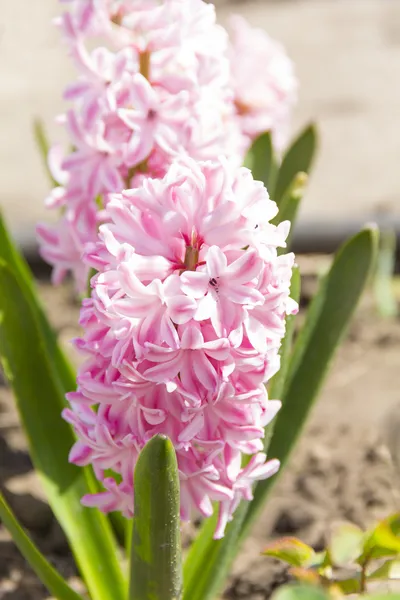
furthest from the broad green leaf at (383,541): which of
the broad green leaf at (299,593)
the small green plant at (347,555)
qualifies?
the broad green leaf at (299,593)

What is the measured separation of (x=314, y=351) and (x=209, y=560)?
1.04ft

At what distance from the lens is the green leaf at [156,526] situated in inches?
34.9

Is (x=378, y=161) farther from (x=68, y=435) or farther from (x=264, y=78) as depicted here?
(x=68, y=435)

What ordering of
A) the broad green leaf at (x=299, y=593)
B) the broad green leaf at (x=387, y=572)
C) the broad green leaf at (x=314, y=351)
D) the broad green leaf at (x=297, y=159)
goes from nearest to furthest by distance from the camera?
the broad green leaf at (x=299, y=593) < the broad green leaf at (x=387, y=572) < the broad green leaf at (x=314, y=351) < the broad green leaf at (x=297, y=159)

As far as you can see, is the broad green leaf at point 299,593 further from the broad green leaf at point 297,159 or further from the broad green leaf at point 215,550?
the broad green leaf at point 297,159

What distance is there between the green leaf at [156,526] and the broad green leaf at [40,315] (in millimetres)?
403

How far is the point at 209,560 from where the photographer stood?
1.20 meters

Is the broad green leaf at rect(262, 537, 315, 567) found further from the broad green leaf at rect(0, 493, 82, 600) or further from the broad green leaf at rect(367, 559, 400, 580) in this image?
the broad green leaf at rect(0, 493, 82, 600)

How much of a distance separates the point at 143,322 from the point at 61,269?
1.73ft

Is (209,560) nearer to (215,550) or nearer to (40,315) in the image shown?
(215,550)

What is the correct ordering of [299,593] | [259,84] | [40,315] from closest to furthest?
[299,593]
[40,315]
[259,84]

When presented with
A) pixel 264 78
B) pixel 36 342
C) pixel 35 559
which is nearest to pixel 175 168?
pixel 36 342

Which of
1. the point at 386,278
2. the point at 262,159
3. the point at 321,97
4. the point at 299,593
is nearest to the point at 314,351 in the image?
the point at 262,159

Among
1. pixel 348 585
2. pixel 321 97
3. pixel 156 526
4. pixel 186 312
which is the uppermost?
pixel 186 312
